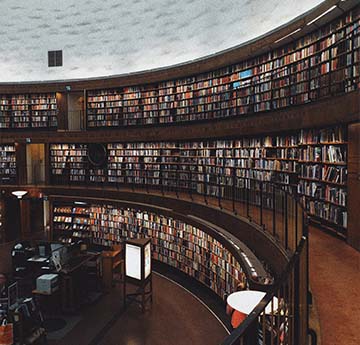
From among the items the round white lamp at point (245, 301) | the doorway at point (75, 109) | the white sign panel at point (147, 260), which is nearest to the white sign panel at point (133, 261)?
the white sign panel at point (147, 260)

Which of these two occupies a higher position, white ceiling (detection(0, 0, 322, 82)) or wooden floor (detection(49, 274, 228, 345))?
white ceiling (detection(0, 0, 322, 82))

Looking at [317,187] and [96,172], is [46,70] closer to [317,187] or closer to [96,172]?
[96,172]

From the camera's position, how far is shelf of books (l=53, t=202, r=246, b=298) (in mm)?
7419

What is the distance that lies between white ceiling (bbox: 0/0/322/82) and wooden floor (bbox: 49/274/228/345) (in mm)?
5933

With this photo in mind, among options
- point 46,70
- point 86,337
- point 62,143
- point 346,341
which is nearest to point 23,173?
point 62,143

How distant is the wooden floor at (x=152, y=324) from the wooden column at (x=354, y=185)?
10.1 ft

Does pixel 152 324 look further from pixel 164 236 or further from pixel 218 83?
pixel 218 83

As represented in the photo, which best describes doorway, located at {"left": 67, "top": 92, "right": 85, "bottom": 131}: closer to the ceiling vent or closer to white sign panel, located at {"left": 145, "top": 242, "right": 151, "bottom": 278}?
the ceiling vent

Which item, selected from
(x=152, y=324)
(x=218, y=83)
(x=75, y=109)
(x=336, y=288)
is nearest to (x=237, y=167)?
(x=218, y=83)

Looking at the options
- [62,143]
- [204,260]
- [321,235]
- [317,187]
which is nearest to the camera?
[321,235]

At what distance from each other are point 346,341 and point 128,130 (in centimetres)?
940

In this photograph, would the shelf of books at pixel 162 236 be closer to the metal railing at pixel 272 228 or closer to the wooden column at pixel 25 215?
the metal railing at pixel 272 228

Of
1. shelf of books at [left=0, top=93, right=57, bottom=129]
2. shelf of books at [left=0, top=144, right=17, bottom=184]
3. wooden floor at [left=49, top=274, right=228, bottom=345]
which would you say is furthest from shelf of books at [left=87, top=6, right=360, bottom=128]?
wooden floor at [left=49, top=274, right=228, bottom=345]

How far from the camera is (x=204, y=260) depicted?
813cm
